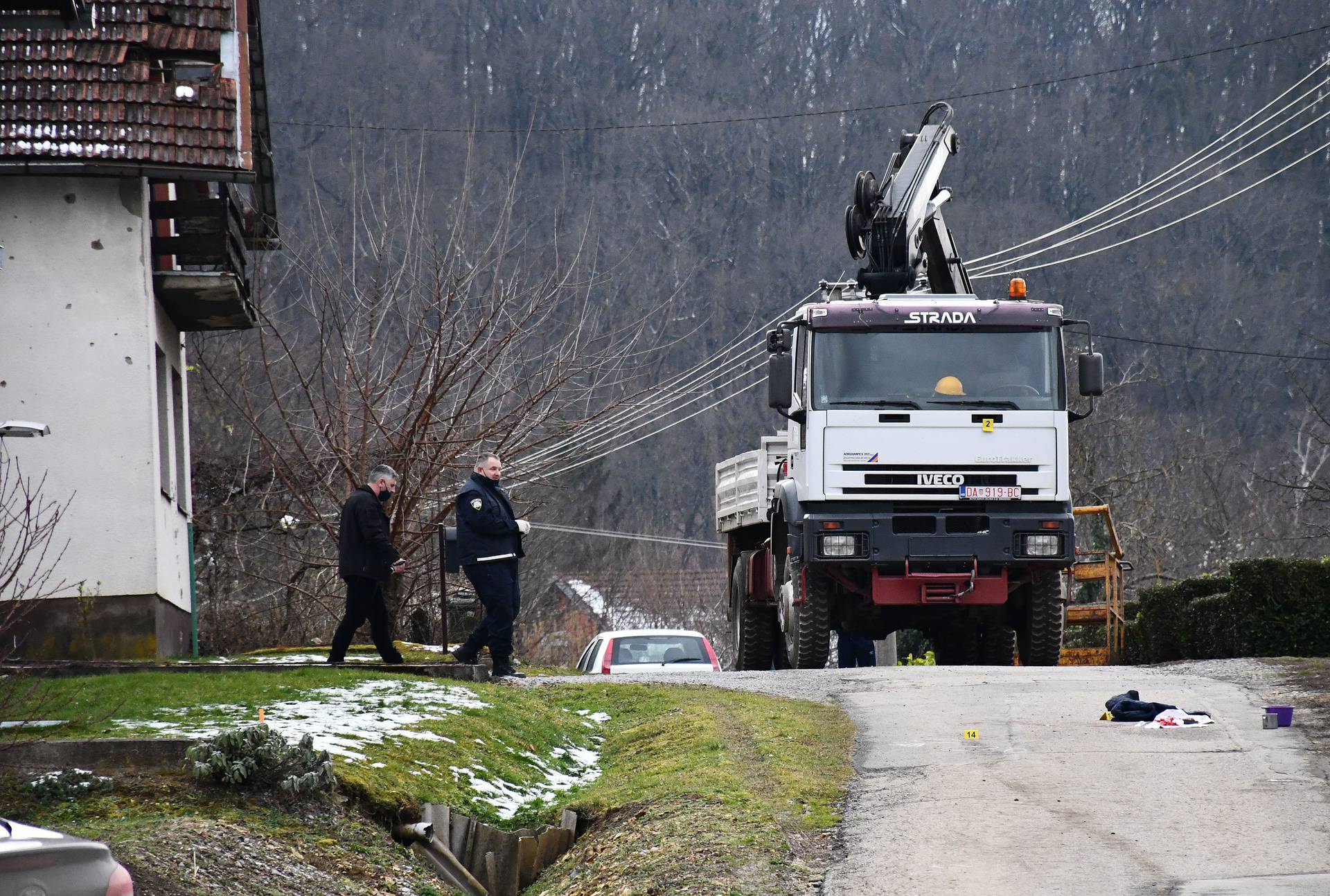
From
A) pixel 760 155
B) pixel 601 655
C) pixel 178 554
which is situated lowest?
pixel 601 655

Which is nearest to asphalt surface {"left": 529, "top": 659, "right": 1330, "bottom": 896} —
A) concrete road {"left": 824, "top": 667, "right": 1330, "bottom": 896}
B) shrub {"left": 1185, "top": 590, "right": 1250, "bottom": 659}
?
concrete road {"left": 824, "top": 667, "right": 1330, "bottom": 896}

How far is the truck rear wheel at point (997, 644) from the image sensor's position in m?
19.2

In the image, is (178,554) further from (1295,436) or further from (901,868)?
(1295,436)

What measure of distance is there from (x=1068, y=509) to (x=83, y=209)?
9.80 m

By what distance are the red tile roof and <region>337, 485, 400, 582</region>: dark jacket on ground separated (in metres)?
4.49

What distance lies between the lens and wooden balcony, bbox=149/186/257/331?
18469 millimetres

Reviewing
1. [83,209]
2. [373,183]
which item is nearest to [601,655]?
[83,209]

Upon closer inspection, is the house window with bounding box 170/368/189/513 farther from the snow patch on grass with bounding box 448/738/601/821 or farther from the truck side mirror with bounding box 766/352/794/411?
the snow patch on grass with bounding box 448/738/601/821

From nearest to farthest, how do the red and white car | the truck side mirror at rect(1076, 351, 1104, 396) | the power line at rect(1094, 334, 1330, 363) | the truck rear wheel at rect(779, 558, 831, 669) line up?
the truck side mirror at rect(1076, 351, 1104, 396) < the truck rear wheel at rect(779, 558, 831, 669) < the red and white car < the power line at rect(1094, 334, 1330, 363)

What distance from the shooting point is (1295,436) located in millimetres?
80438

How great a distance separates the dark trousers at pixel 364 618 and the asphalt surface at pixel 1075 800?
3909 mm

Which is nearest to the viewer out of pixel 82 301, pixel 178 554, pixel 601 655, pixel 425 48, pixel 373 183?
pixel 82 301

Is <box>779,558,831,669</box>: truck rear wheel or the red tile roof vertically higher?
the red tile roof

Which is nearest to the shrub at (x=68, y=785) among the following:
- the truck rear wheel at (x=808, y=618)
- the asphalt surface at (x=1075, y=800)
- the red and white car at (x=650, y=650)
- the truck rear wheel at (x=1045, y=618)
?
the asphalt surface at (x=1075, y=800)
